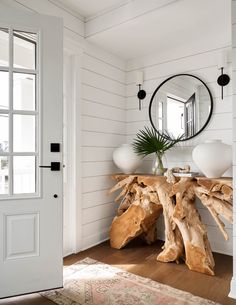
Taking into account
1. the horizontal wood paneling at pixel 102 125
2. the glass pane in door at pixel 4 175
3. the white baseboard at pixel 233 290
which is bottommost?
the white baseboard at pixel 233 290

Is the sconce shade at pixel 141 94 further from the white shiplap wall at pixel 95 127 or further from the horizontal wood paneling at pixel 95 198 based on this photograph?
the horizontal wood paneling at pixel 95 198

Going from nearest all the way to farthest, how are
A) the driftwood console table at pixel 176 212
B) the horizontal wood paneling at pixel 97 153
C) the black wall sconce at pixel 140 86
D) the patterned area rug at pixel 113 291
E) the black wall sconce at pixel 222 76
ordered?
the patterned area rug at pixel 113 291
the driftwood console table at pixel 176 212
the black wall sconce at pixel 222 76
the horizontal wood paneling at pixel 97 153
the black wall sconce at pixel 140 86

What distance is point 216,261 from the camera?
253cm

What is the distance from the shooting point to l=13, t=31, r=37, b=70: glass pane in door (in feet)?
6.17

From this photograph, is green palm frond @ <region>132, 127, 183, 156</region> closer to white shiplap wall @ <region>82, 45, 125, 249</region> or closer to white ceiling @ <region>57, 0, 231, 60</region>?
white shiplap wall @ <region>82, 45, 125, 249</region>

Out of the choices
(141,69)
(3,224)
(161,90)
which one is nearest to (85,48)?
(141,69)

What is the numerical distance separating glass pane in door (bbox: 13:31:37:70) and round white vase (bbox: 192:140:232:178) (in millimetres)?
1632

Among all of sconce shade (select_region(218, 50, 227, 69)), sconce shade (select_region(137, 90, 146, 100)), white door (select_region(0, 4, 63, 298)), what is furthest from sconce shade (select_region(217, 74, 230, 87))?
white door (select_region(0, 4, 63, 298))

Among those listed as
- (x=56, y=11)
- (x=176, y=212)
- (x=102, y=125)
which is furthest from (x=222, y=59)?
(x=56, y=11)

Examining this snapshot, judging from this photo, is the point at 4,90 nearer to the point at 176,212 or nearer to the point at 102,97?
the point at 102,97

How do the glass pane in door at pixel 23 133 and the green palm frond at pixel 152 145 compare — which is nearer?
the glass pane in door at pixel 23 133

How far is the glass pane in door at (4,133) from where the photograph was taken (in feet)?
6.03

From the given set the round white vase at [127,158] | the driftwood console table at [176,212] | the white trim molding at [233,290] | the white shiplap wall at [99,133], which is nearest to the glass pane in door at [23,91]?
the white shiplap wall at [99,133]

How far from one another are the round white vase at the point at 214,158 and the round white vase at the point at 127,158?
0.81 meters
